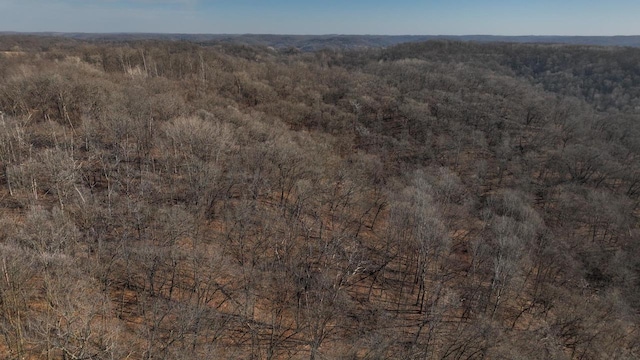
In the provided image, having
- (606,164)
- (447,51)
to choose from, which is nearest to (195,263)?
(606,164)

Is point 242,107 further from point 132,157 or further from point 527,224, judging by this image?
point 527,224

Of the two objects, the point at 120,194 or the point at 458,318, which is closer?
the point at 458,318

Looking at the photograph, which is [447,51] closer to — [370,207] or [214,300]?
[370,207]

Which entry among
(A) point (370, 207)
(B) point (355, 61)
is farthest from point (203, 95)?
(B) point (355, 61)

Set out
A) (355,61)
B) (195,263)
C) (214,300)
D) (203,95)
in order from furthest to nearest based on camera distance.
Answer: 1. (355,61)
2. (203,95)
3. (214,300)
4. (195,263)

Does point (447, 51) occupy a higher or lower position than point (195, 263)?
higher

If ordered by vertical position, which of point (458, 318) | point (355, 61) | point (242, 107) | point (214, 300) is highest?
point (355, 61)

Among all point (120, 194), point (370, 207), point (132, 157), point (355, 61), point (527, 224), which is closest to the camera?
point (120, 194)
